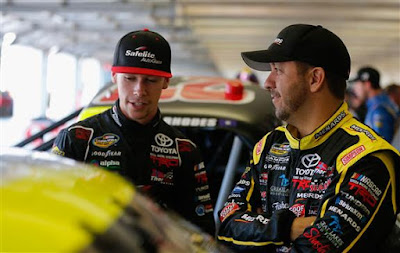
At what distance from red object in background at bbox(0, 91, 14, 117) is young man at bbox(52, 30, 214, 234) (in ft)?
51.9

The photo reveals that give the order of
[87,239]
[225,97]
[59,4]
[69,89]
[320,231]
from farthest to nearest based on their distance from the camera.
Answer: [69,89], [59,4], [225,97], [320,231], [87,239]

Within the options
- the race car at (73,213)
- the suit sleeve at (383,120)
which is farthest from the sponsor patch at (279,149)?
the suit sleeve at (383,120)

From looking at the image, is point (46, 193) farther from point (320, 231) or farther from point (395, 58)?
point (395, 58)

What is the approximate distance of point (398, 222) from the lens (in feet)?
8.31

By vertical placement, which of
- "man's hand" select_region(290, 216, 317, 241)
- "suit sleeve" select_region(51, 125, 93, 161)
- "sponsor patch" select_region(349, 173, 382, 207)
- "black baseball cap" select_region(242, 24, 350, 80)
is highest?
"black baseball cap" select_region(242, 24, 350, 80)

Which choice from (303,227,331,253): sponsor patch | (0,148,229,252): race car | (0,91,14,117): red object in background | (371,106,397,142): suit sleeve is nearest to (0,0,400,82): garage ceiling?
(0,91,14,117): red object in background

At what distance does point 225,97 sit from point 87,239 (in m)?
3.43

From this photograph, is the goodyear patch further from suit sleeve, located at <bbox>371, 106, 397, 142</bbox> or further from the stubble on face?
suit sleeve, located at <bbox>371, 106, 397, 142</bbox>

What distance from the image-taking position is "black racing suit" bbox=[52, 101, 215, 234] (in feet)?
8.67

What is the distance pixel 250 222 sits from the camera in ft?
7.79

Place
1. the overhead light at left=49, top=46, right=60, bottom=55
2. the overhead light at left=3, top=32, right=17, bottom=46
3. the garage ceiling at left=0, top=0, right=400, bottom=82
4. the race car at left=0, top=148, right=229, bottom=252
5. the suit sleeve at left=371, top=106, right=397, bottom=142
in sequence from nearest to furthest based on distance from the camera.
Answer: the race car at left=0, top=148, right=229, bottom=252 → the suit sleeve at left=371, top=106, right=397, bottom=142 → the garage ceiling at left=0, top=0, right=400, bottom=82 → the overhead light at left=3, top=32, right=17, bottom=46 → the overhead light at left=49, top=46, right=60, bottom=55

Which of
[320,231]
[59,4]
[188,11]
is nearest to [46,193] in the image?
[320,231]

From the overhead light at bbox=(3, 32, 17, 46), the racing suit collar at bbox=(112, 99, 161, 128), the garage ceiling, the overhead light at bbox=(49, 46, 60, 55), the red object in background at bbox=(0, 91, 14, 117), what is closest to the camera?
the racing suit collar at bbox=(112, 99, 161, 128)

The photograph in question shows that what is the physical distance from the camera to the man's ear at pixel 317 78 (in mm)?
2412
